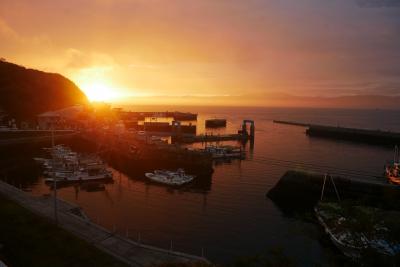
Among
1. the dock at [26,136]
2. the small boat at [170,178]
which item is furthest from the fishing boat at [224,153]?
the dock at [26,136]

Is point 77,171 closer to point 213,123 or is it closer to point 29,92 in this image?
point 29,92

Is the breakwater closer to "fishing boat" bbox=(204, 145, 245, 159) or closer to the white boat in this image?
the white boat

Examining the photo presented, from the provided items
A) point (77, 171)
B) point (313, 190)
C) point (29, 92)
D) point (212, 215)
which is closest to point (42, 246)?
point (212, 215)

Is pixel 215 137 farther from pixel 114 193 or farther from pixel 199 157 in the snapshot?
pixel 114 193

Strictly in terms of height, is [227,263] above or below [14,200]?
below

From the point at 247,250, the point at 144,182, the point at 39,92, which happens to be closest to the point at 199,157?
the point at 144,182

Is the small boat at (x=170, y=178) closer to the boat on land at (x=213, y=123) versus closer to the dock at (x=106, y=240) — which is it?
the dock at (x=106, y=240)
